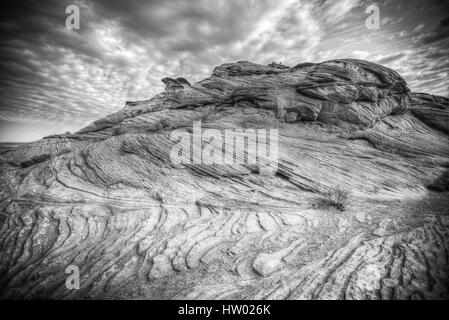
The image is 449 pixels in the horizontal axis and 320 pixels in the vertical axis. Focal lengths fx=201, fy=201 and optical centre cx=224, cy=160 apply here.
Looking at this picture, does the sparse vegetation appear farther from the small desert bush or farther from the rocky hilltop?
the small desert bush

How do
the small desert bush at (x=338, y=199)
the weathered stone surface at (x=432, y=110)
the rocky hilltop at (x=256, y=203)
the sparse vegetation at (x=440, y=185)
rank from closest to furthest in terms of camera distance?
the rocky hilltop at (x=256, y=203)
the small desert bush at (x=338, y=199)
the sparse vegetation at (x=440, y=185)
the weathered stone surface at (x=432, y=110)

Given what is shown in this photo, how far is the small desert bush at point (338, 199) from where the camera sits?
13.8 metres

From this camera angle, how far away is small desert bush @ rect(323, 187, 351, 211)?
1382cm

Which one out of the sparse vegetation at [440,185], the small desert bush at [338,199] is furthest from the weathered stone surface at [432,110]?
the small desert bush at [338,199]

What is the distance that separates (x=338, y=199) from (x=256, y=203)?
572 centimetres

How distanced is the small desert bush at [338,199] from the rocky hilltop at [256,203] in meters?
0.10

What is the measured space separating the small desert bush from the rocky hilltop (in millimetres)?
96

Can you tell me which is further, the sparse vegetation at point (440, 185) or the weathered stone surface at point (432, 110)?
the weathered stone surface at point (432, 110)

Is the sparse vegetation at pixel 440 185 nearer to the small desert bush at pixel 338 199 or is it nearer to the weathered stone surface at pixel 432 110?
the small desert bush at pixel 338 199

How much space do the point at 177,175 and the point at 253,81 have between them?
1865 centimetres

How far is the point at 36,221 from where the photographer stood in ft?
39.6

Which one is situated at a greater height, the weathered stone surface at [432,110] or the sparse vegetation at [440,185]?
the weathered stone surface at [432,110]

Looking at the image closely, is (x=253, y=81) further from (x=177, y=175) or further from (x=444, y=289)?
(x=444, y=289)
